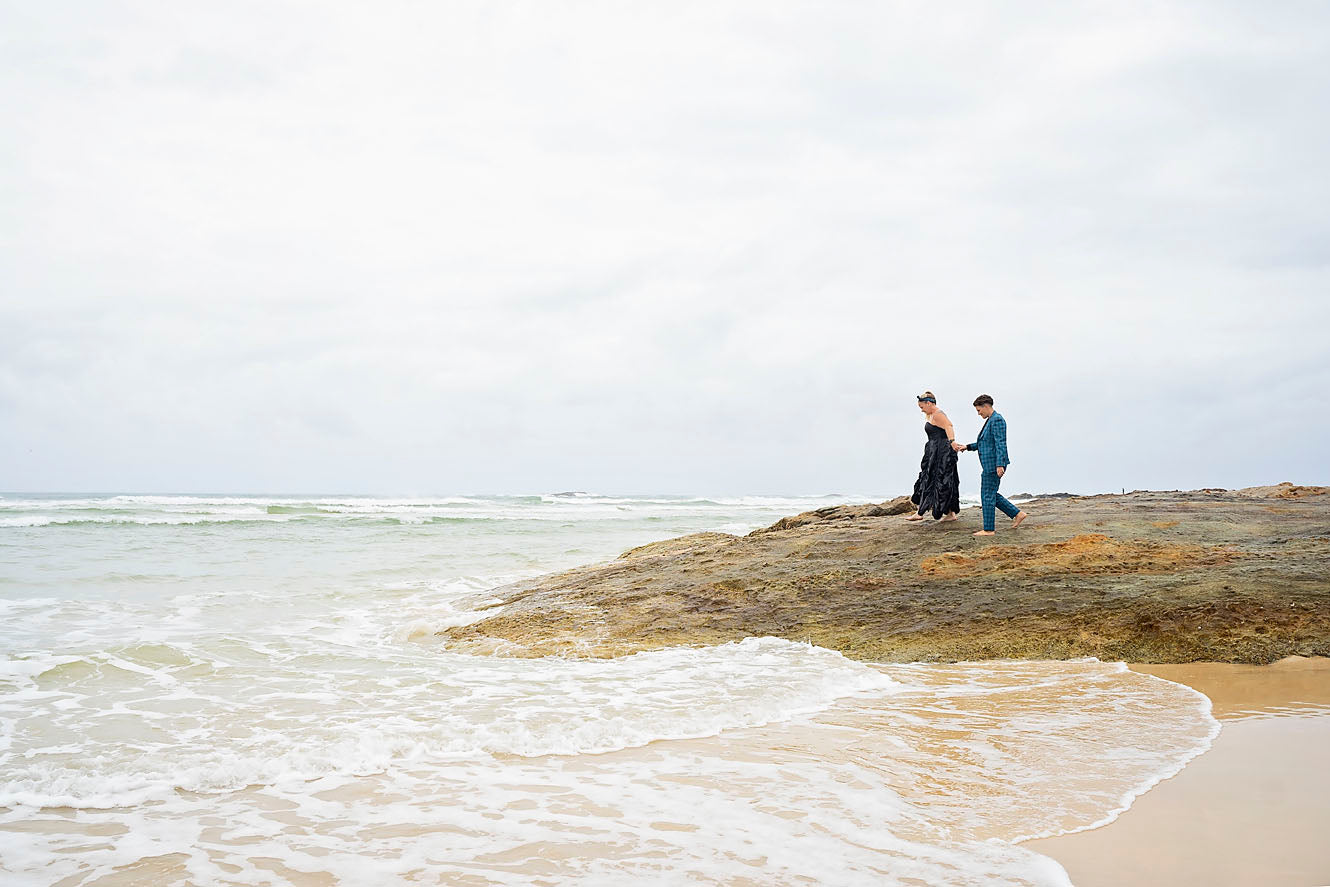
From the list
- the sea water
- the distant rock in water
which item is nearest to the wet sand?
the sea water

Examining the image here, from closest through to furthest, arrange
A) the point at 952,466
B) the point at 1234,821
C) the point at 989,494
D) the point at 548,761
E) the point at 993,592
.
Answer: the point at 1234,821, the point at 548,761, the point at 993,592, the point at 989,494, the point at 952,466

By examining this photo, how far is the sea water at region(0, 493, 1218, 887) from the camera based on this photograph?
3.40 m

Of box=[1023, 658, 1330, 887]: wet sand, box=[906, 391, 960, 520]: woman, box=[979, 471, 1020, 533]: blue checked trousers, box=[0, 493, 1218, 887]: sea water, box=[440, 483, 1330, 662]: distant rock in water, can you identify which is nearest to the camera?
box=[1023, 658, 1330, 887]: wet sand

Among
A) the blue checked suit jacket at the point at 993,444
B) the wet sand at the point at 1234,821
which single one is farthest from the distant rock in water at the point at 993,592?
the wet sand at the point at 1234,821

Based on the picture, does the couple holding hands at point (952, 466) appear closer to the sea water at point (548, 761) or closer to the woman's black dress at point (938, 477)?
the woman's black dress at point (938, 477)

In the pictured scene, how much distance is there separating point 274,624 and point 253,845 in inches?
271

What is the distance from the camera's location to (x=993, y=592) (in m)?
7.66

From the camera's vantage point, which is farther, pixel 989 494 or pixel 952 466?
pixel 952 466

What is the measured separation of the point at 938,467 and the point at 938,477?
0.13m

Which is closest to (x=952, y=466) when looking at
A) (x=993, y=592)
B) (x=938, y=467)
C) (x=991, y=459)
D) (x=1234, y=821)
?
(x=938, y=467)

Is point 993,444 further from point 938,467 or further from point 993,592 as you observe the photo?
point 993,592

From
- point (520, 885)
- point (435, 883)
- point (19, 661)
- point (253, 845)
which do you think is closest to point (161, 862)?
point (253, 845)

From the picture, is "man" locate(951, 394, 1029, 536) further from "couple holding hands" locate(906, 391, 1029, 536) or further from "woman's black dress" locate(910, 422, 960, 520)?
"woman's black dress" locate(910, 422, 960, 520)

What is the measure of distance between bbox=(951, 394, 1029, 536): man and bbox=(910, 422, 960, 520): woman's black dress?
0.54 meters
